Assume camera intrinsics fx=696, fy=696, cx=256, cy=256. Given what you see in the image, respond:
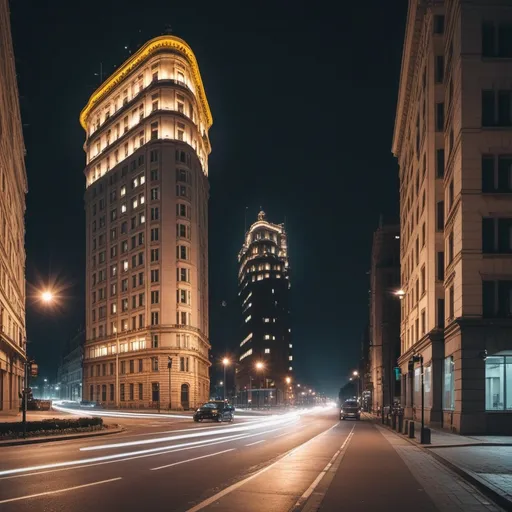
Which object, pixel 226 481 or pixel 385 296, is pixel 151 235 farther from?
pixel 226 481

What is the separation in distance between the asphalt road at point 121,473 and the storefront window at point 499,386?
13.6 meters

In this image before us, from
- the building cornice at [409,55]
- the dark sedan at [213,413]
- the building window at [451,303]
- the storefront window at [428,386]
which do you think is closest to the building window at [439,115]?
the building cornice at [409,55]

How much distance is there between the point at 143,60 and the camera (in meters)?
108

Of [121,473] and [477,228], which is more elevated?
[477,228]

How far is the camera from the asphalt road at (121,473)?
1270 centimetres

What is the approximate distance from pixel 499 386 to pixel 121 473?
25.9 m

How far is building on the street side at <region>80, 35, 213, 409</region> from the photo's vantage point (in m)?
102

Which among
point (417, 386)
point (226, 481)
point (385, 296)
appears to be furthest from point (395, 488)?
point (385, 296)

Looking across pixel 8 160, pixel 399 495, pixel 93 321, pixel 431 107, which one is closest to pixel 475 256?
pixel 431 107

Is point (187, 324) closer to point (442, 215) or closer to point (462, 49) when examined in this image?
point (442, 215)

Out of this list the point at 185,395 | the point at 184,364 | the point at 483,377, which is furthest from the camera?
the point at 185,395

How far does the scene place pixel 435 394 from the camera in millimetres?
47281

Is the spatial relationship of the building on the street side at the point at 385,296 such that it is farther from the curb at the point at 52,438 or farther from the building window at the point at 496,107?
the curb at the point at 52,438

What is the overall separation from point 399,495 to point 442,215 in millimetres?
39069
